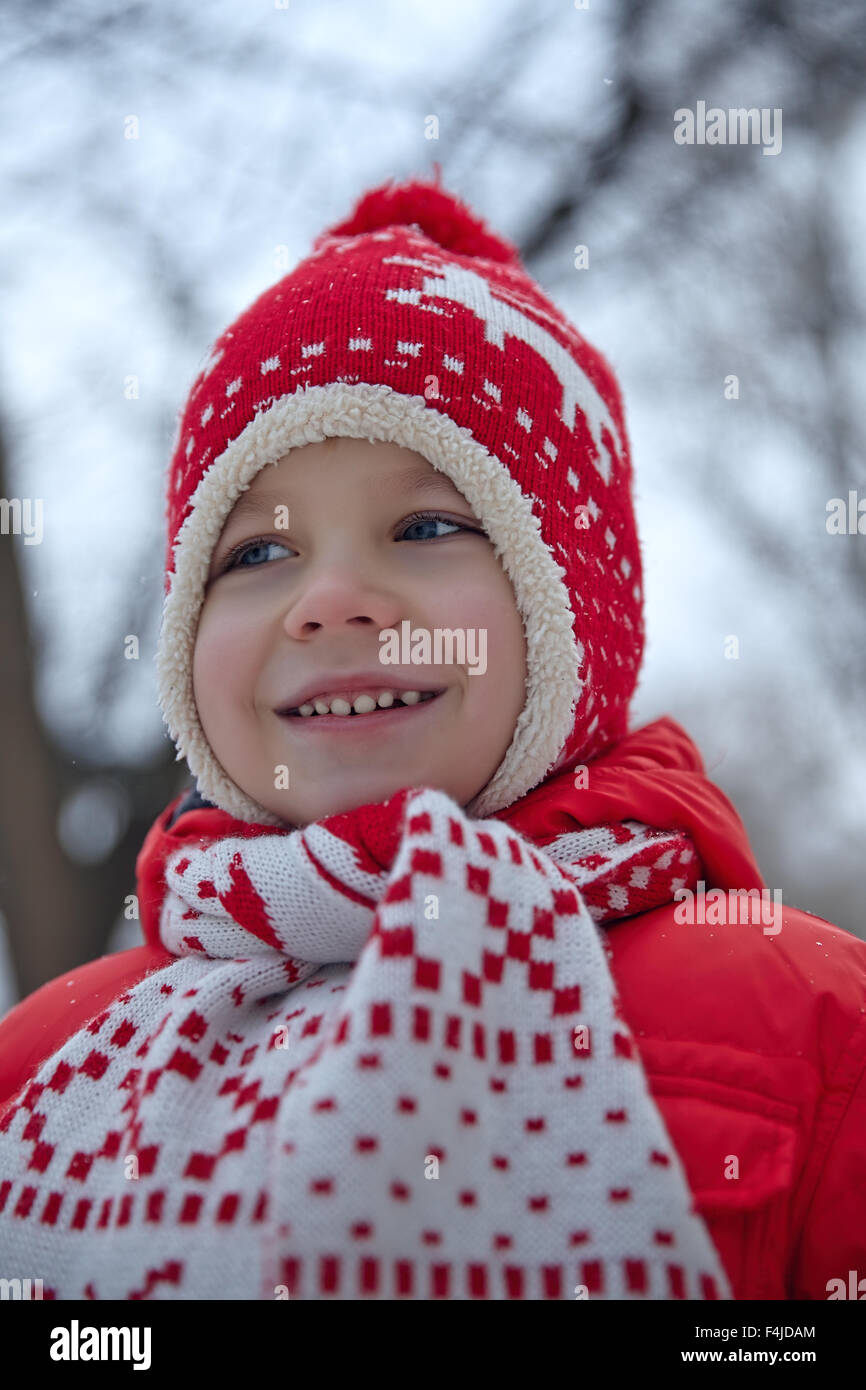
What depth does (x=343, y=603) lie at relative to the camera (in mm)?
1128

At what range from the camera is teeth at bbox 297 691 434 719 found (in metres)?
1.18

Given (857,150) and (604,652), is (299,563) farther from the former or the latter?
(857,150)

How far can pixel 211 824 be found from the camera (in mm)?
1418

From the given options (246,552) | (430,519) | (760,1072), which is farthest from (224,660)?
(760,1072)

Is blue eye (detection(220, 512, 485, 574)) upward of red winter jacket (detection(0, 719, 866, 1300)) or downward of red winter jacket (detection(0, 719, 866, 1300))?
upward

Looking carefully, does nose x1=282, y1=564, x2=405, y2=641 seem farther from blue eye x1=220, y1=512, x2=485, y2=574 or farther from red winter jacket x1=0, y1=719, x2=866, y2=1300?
red winter jacket x1=0, y1=719, x2=866, y2=1300

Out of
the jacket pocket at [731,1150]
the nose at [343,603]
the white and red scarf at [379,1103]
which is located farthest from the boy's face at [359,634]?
the jacket pocket at [731,1150]

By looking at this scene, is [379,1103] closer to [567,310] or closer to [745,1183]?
[745,1183]

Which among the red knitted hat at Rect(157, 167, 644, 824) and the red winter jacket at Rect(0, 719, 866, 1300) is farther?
the red knitted hat at Rect(157, 167, 644, 824)

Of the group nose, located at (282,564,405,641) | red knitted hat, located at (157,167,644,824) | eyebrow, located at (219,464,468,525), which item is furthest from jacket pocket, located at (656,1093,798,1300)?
eyebrow, located at (219,464,468,525)

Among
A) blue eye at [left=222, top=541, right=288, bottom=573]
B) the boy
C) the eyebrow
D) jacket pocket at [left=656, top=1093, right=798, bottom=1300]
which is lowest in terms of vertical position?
jacket pocket at [left=656, top=1093, right=798, bottom=1300]

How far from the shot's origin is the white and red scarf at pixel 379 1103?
80 cm

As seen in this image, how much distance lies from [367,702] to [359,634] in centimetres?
8

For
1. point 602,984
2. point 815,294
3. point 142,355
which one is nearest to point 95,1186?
point 602,984
